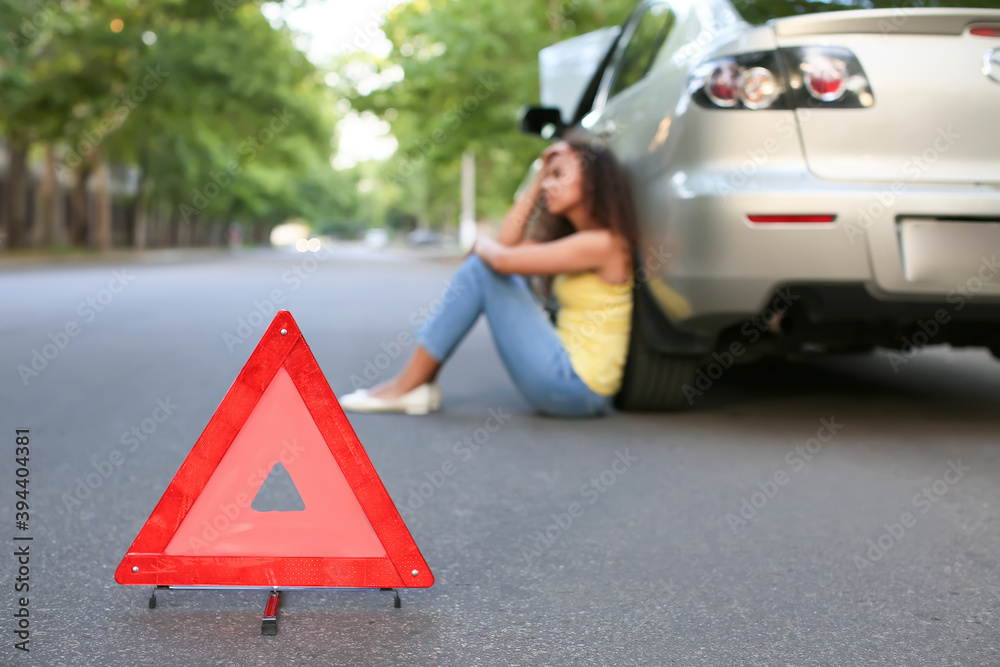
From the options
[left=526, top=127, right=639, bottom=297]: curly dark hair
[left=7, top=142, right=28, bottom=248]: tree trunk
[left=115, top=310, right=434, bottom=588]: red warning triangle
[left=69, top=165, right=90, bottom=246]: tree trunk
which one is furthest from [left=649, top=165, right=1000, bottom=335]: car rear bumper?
[left=69, top=165, right=90, bottom=246]: tree trunk

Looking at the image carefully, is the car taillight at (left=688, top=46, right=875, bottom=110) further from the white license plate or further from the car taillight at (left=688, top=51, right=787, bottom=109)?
the white license plate

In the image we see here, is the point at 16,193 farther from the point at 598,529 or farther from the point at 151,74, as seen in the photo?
the point at 598,529

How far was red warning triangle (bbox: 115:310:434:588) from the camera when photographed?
2346 millimetres

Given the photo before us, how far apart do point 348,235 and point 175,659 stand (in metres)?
151

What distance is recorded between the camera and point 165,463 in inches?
155

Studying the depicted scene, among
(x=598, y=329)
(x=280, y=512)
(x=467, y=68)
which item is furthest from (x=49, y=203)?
(x=280, y=512)

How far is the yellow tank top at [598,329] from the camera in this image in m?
4.66

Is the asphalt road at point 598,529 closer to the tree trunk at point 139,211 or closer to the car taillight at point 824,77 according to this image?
the car taillight at point 824,77

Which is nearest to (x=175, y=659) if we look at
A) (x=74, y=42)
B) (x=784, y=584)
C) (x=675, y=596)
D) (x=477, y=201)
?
(x=675, y=596)

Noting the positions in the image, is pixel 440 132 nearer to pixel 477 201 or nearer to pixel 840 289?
pixel 840 289

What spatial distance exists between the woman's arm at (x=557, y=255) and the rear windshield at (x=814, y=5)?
1.06 metres

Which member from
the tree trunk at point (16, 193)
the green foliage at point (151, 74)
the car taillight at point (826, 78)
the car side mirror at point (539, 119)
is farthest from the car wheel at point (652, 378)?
the tree trunk at point (16, 193)

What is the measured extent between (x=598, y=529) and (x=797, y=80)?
192 centimetres

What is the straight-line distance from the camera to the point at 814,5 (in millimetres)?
4414
